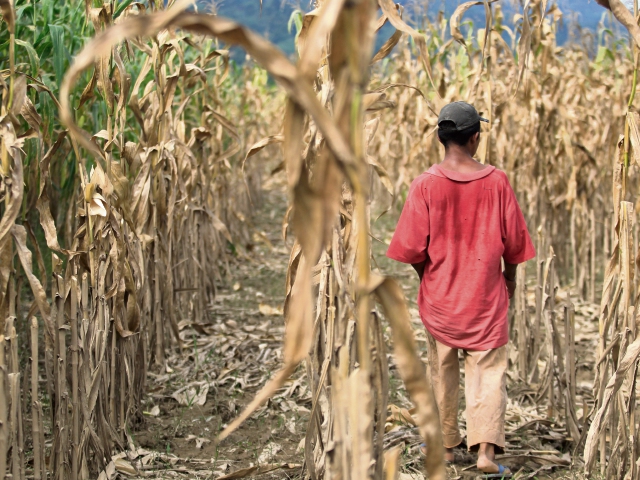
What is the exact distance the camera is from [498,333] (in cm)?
255

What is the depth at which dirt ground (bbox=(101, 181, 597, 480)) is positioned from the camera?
265 cm

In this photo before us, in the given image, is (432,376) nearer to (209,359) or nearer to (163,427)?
(163,427)

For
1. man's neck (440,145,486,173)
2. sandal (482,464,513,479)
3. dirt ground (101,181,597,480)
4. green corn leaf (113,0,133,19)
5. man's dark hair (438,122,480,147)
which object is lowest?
sandal (482,464,513,479)

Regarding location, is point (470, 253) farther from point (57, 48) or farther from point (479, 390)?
point (57, 48)

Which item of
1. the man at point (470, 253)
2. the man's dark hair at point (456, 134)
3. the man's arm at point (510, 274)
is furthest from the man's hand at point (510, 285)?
the man's dark hair at point (456, 134)

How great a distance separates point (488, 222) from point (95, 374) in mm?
1490

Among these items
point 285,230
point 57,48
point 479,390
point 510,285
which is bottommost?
point 479,390

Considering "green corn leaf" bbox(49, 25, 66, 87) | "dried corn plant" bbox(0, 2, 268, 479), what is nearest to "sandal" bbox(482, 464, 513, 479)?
"dried corn plant" bbox(0, 2, 268, 479)

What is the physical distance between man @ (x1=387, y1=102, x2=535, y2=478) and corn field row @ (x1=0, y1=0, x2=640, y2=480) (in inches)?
8.1

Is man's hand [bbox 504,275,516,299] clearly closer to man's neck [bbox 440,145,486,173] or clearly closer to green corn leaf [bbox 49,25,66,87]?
man's neck [bbox 440,145,486,173]

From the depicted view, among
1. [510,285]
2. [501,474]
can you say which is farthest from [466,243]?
[501,474]

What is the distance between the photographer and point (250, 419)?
315 cm

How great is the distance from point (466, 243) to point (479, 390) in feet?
1.87

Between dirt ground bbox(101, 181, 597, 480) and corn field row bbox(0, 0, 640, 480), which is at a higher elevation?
corn field row bbox(0, 0, 640, 480)
